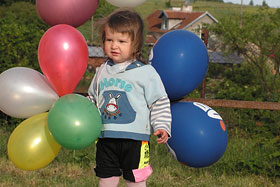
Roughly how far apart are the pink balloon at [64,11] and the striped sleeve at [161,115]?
2.75 feet

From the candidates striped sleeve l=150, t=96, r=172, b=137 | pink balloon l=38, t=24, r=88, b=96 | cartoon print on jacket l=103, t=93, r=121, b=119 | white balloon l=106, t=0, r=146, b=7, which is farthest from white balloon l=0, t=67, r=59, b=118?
white balloon l=106, t=0, r=146, b=7

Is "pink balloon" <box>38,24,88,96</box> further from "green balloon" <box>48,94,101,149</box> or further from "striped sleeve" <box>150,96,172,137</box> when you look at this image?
"striped sleeve" <box>150,96,172,137</box>

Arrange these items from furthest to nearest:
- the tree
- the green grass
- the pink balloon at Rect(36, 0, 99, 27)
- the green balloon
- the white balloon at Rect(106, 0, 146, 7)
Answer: the tree < the green grass < the white balloon at Rect(106, 0, 146, 7) < the pink balloon at Rect(36, 0, 99, 27) < the green balloon

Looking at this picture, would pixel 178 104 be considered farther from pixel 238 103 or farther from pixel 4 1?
pixel 4 1

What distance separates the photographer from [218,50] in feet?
22.4

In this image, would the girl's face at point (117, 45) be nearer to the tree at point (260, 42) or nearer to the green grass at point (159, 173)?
the green grass at point (159, 173)

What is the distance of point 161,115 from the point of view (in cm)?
258

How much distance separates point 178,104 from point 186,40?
457mm

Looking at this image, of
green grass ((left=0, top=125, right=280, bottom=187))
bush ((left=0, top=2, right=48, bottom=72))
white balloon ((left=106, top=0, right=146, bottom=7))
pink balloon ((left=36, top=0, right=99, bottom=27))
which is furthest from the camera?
bush ((left=0, top=2, right=48, bottom=72))

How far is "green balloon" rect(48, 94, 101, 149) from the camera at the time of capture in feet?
7.78

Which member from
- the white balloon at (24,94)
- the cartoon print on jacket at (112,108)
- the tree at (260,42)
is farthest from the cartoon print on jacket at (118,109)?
the tree at (260,42)

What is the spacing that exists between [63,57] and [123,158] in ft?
2.46

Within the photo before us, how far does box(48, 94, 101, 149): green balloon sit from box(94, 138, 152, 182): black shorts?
0.71 ft

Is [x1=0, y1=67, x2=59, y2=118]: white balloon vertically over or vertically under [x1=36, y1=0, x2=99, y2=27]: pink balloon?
under
